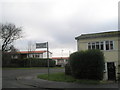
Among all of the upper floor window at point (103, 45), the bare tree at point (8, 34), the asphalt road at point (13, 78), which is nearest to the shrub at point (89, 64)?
the upper floor window at point (103, 45)

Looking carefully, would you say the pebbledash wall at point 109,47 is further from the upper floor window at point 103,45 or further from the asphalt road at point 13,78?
the asphalt road at point 13,78

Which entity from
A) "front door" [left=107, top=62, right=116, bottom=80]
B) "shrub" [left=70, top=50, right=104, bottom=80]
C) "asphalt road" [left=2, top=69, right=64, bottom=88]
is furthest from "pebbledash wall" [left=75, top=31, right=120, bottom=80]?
"asphalt road" [left=2, top=69, right=64, bottom=88]

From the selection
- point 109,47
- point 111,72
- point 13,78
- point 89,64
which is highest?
point 109,47

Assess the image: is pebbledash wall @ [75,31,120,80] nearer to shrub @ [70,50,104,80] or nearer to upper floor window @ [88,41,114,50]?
upper floor window @ [88,41,114,50]

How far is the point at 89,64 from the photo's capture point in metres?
15.2

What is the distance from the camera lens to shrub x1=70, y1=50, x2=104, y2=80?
15016 mm

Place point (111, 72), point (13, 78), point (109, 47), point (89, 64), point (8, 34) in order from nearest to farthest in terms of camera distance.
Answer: point (89, 64), point (111, 72), point (13, 78), point (109, 47), point (8, 34)

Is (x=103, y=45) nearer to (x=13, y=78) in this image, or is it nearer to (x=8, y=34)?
(x=13, y=78)

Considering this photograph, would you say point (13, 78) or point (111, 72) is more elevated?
point (111, 72)

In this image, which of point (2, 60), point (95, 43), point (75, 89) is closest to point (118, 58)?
point (95, 43)

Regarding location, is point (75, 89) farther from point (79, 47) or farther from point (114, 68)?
point (79, 47)

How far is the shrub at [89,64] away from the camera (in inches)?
591

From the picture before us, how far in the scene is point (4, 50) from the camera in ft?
133

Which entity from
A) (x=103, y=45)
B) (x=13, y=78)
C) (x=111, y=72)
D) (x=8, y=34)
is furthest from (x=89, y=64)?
(x=8, y=34)
